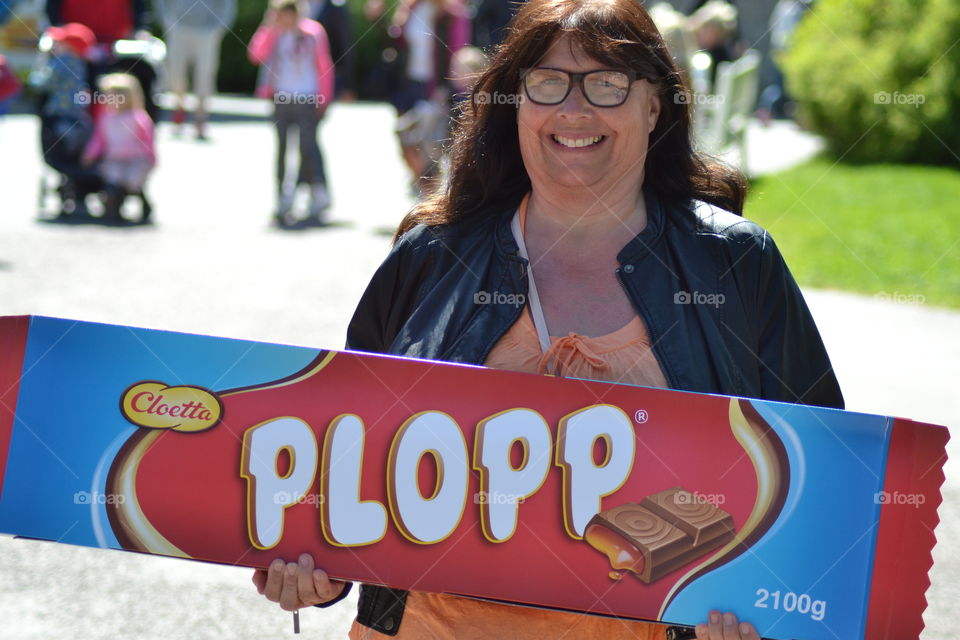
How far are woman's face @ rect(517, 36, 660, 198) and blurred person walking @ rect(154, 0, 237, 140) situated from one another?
551 inches

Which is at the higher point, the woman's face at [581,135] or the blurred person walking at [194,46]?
the blurred person walking at [194,46]

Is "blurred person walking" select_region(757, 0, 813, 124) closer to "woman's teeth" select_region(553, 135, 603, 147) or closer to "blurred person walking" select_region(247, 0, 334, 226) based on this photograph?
"blurred person walking" select_region(247, 0, 334, 226)

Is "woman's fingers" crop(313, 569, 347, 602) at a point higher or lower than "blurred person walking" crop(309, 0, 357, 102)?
lower

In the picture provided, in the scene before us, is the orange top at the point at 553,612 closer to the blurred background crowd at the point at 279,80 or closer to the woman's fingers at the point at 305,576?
the woman's fingers at the point at 305,576

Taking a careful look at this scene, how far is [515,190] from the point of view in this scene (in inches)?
111

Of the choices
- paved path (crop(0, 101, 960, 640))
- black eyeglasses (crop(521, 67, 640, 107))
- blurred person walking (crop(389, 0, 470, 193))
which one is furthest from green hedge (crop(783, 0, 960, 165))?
black eyeglasses (crop(521, 67, 640, 107))

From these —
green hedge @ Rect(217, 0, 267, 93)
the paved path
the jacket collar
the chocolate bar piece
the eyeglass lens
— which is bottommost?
the paved path

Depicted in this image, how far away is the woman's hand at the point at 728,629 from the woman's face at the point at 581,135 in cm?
93

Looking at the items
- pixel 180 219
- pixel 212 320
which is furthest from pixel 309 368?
pixel 180 219

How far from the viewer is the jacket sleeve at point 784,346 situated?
2.55 metres

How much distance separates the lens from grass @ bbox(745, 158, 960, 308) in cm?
937

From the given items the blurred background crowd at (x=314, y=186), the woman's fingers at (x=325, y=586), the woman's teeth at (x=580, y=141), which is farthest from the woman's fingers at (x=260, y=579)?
the blurred background crowd at (x=314, y=186)

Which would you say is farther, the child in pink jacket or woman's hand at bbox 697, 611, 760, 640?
the child in pink jacket

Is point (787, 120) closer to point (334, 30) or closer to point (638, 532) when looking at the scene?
point (334, 30)
